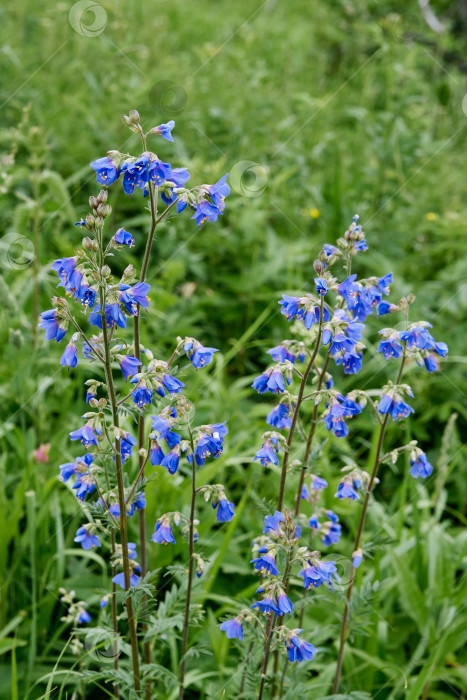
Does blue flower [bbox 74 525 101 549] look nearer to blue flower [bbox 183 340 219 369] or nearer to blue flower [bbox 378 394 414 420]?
blue flower [bbox 183 340 219 369]

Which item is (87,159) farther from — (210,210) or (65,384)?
(210,210)

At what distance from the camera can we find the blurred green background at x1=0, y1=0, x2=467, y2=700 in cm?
246

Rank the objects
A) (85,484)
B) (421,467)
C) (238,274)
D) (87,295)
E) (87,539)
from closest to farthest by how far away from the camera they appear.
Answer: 1. (87,295)
2. (85,484)
3. (87,539)
4. (421,467)
5. (238,274)

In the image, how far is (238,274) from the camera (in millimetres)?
4301

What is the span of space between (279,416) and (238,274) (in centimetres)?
Answer: 257

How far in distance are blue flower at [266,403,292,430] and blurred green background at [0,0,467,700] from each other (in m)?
0.25

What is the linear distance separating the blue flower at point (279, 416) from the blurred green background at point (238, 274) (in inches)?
10.0

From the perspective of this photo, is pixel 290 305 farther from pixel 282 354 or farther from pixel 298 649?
Result: pixel 298 649

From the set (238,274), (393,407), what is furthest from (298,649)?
(238,274)

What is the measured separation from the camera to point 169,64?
505 cm

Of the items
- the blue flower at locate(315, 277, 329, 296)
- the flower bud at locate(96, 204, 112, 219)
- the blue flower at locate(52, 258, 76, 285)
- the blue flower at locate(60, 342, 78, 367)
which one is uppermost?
the flower bud at locate(96, 204, 112, 219)

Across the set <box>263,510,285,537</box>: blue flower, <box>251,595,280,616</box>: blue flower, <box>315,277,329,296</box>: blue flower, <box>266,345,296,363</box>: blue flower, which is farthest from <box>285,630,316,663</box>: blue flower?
<box>315,277,329,296</box>: blue flower

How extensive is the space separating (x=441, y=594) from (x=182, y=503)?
109cm

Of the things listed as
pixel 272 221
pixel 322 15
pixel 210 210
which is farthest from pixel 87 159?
pixel 322 15
